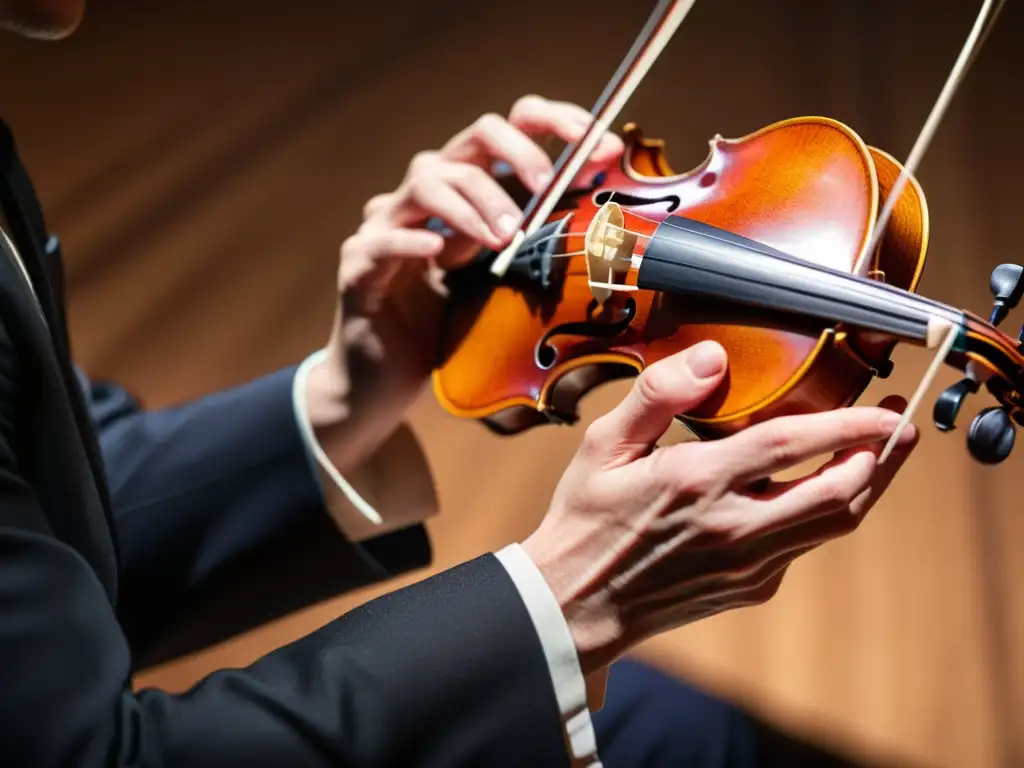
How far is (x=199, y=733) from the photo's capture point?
0.48 meters

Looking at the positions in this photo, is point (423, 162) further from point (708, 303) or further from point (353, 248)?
point (708, 303)

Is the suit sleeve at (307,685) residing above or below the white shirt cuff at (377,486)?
above

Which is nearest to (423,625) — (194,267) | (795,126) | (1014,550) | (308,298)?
(795,126)

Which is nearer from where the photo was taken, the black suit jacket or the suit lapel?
the black suit jacket

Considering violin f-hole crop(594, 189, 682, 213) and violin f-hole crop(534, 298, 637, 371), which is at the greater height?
violin f-hole crop(594, 189, 682, 213)

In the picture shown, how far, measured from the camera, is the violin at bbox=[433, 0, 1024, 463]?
45 centimetres

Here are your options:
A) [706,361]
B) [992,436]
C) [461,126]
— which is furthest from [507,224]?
[461,126]

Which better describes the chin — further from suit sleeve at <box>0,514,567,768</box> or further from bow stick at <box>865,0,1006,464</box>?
bow stick at <box>865,0,1006,464</box>

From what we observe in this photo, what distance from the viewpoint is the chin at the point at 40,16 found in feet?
2.14

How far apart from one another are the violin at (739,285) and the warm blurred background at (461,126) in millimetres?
102

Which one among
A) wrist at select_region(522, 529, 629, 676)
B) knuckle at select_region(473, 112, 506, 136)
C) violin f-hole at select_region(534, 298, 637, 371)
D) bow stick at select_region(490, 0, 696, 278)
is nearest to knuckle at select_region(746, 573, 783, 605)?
wrist at select_region(522, 529, 629, 676)

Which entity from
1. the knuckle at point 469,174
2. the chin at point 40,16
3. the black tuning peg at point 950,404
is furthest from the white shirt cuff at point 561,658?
the chin at point 40,16

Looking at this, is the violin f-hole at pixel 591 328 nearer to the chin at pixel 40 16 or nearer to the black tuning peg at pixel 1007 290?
the black tuning peg at pixel 1007 290

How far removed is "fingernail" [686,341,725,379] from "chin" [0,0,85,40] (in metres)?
0.57
